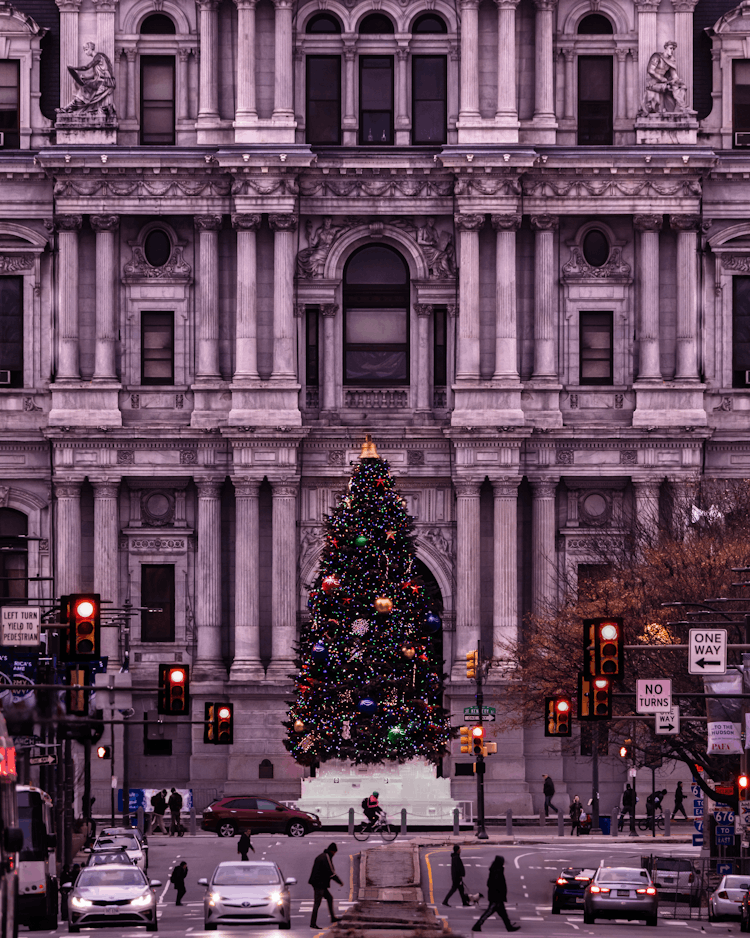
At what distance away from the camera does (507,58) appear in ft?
300

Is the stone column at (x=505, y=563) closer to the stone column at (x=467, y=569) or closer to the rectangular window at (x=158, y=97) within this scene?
the stone column at (x=467, y=569)

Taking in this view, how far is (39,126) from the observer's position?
93562 mm

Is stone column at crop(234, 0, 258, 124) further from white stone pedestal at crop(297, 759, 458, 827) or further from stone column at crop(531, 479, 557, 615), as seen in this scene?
white stone pedestal at crop(297, 759, 458, 827)

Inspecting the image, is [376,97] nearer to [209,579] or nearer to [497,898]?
[209,579]

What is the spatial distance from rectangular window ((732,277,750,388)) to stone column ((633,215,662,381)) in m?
3.29

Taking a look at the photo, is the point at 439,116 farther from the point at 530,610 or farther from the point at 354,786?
the point at 354,786

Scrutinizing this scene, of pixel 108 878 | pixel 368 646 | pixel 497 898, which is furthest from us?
pixel 368 646

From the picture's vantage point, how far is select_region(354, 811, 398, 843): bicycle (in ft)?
262

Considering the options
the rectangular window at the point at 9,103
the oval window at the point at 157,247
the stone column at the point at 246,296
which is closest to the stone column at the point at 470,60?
the stone column at the point at 246,296

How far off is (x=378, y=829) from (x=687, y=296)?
23.5 meters

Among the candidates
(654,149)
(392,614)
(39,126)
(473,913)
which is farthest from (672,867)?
(39,126)

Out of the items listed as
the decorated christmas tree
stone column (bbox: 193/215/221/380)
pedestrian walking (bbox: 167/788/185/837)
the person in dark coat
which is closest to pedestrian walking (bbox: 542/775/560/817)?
the decorated christmas tree

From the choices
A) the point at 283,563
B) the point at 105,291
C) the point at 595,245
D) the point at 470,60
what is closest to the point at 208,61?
the point at 105,291

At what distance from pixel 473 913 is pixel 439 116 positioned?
41.1 m
